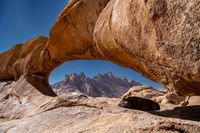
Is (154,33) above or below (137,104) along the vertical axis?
above

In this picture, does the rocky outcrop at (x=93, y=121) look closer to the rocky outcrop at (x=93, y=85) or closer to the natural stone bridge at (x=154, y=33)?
the natural stone bridge at (x=154, y=33)

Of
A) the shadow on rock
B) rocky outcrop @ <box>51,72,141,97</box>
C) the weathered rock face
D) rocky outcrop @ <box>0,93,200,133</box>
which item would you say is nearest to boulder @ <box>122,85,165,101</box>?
the shadow on rock

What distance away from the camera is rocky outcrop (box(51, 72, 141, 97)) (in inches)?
5266

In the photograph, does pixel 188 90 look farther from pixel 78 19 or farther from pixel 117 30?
pixel 78 19

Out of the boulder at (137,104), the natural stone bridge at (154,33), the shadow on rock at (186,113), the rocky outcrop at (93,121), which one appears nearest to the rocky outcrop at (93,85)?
the natural stone bridge at (154,33)

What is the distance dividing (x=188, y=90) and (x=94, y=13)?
7134mm

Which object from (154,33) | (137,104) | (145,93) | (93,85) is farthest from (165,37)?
(93,85)

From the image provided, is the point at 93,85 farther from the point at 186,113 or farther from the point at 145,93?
the point at 186,113

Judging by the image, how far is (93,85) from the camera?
14475cm

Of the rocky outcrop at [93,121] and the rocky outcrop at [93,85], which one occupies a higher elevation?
the rocky outcrop at [93,121]

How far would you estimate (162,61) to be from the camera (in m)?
6.97

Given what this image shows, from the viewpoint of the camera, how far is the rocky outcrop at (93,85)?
134 meters

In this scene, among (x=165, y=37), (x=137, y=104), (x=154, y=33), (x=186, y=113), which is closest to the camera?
(x=165, y=37)

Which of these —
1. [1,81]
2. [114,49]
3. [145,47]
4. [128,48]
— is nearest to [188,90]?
[145,47]
